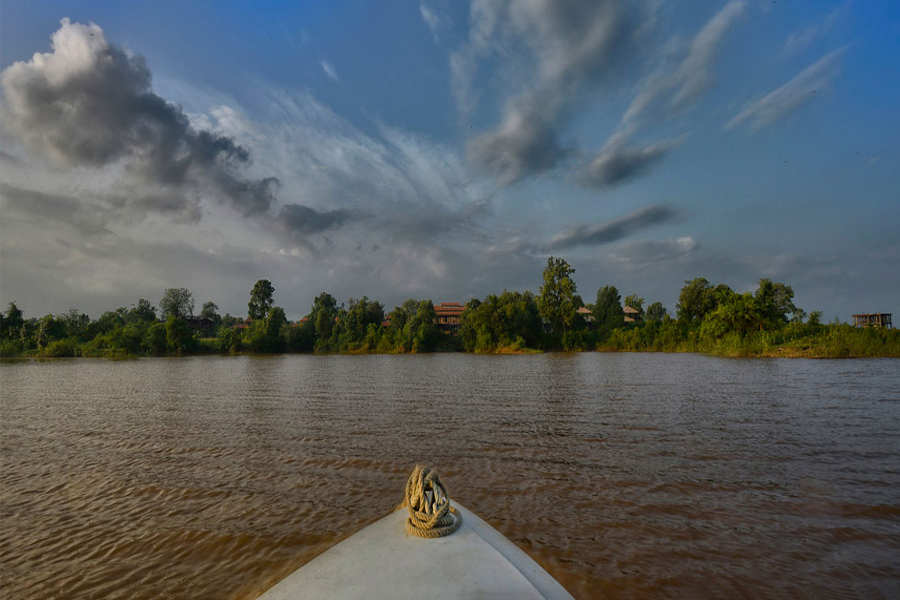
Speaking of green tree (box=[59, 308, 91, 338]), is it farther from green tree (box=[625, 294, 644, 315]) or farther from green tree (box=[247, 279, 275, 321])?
green tree (box=[625, 294, 644, 315])

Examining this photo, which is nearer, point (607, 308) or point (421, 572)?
point (421, 572)

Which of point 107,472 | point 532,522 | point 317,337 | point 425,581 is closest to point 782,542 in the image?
point 532,522

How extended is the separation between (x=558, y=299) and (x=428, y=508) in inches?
2879

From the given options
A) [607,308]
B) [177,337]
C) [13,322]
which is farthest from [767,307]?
[13,322]

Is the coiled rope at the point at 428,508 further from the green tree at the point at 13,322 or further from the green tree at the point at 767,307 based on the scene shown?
the green tree at the point at 13,322

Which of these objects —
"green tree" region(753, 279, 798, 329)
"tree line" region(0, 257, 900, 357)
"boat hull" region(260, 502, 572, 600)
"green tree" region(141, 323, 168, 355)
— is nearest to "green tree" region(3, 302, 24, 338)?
"tree line" region(0, 257, 900, 357)

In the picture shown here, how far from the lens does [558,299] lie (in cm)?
7394

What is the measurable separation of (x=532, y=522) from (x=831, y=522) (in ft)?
11.6

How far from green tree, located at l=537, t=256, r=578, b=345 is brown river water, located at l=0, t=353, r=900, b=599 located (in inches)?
2351

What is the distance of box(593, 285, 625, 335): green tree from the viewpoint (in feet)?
266

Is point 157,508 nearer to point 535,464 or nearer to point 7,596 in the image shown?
point 7,596

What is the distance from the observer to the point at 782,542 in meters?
4.44

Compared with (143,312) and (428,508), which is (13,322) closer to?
(143,312)

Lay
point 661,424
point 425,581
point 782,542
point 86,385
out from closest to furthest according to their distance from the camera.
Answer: point 425,581 → point 782,542 → point 661,424 → point 86,385
